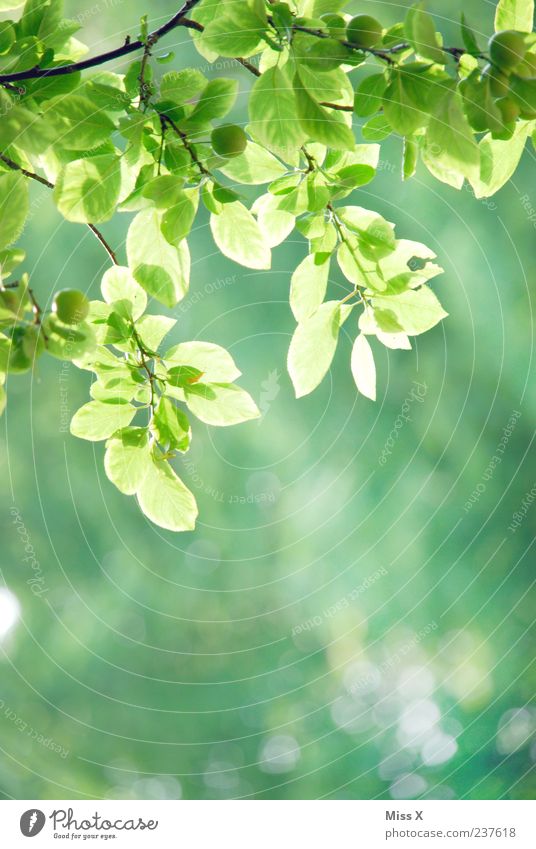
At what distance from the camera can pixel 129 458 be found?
0.34 metres

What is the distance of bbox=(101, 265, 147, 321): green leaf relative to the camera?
1.12ft

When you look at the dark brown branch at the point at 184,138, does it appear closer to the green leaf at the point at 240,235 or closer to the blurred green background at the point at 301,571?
the green leaf at the point at 240,235

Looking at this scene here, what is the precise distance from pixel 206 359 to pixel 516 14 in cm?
19

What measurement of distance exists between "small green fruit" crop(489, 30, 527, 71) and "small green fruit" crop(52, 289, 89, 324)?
0.17 metres

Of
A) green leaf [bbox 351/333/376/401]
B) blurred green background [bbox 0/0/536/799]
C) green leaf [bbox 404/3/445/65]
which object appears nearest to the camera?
green leaf [bbox 404/3/445/65]

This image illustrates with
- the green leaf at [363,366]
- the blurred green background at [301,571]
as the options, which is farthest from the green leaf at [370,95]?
the blurred green background at [301,571]

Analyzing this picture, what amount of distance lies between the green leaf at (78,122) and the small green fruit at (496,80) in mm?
141

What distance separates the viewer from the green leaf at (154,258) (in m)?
0.31

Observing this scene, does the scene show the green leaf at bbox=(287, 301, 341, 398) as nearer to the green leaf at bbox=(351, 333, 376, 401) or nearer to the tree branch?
the green leaf at bbox=(351, 333, 376, 401)

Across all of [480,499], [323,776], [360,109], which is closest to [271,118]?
[360,109]
